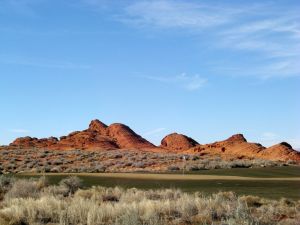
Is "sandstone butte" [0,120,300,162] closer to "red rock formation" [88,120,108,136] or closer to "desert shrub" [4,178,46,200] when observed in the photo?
"red rock formation" [88,120,108,136]

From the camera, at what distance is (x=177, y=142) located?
9894 cm

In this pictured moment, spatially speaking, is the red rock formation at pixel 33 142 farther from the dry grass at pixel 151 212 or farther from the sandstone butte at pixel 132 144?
the dry grass at pixel 151 212

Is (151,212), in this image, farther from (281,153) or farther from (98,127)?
(98,127)

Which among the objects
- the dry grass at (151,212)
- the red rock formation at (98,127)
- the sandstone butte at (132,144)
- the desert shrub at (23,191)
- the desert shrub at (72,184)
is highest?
the red rock formation at (98,127)

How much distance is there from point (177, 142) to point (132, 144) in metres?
8.02

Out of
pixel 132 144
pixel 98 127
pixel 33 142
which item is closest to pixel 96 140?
pixel 132 144

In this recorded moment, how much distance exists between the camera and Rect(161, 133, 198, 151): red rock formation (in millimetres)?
96250

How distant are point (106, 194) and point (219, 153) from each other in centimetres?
5733

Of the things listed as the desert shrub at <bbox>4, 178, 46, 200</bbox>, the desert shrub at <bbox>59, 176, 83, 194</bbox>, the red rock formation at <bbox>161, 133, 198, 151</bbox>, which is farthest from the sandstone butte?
the desert shrub at <bbox>4, 178, 46, 200</bbox>

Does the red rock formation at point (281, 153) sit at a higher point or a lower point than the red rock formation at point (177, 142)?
lower

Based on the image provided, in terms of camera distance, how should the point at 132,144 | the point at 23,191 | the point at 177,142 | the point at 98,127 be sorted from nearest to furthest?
the point at 23,191, the point at 132,144, the point at 177,142, the point at 98,127

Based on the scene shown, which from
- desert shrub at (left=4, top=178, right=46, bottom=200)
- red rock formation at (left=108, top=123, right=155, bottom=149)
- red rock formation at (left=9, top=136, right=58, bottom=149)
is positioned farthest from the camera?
red rock formation at (left=108, top=123, right=155, bottom=149)

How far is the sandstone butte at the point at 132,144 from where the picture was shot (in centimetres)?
7750

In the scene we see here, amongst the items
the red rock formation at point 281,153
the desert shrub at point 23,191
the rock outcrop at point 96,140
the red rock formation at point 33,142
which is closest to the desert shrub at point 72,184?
the desert shrub at point 23,191
